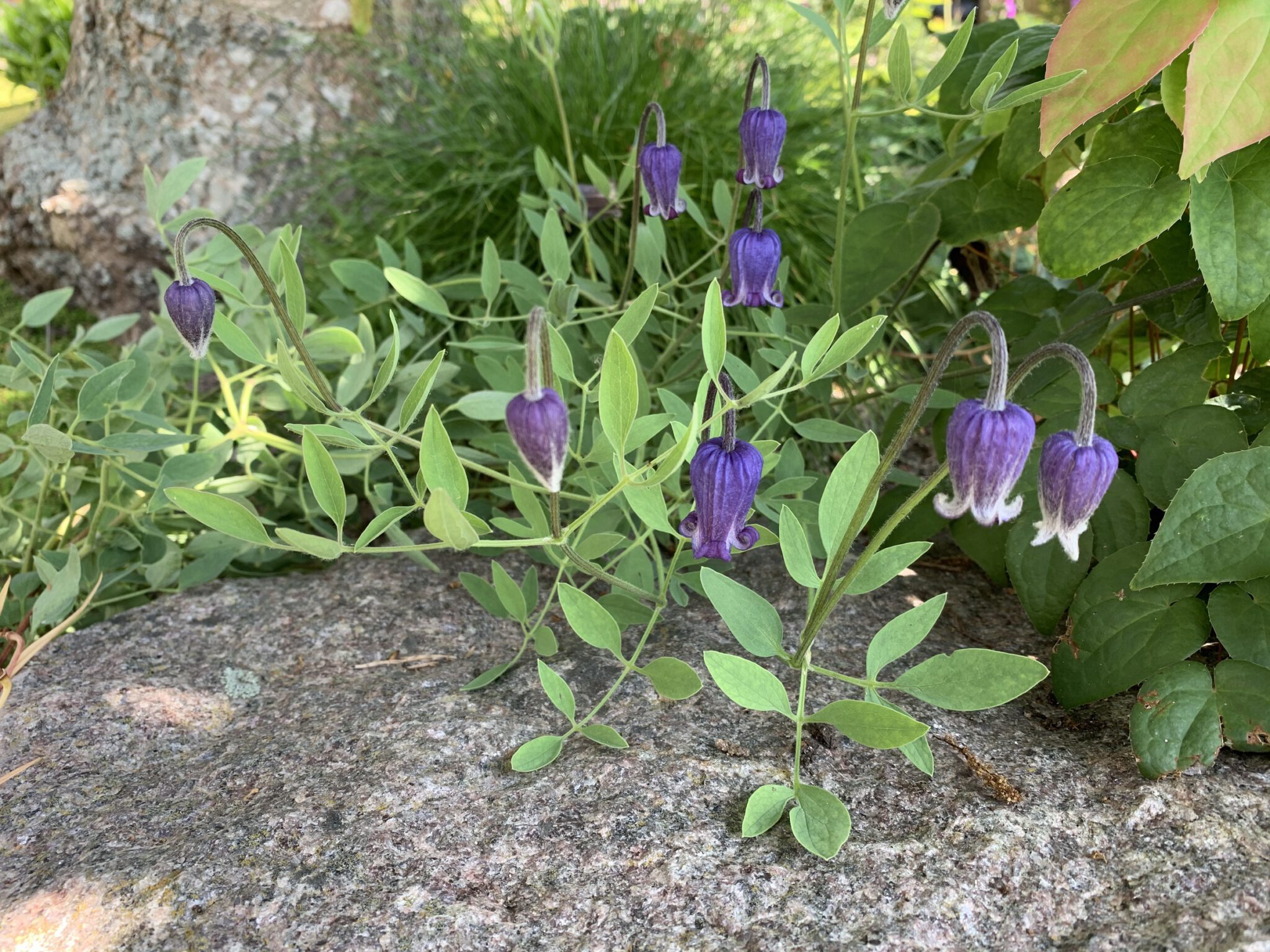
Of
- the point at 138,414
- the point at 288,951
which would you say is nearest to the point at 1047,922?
the point at 288,951

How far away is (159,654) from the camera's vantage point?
146 centimetres

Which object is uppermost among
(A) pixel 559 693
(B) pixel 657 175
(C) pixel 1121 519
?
(B) pixel 657 175

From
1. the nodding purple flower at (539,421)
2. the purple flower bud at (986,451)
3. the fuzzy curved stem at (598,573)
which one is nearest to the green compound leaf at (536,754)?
the fuzzy curved stem at (598,573)

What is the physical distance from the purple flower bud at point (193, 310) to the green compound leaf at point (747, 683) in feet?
2.42

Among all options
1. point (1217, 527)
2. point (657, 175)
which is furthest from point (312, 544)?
point (1217, 527)

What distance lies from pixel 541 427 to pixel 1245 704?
831mm

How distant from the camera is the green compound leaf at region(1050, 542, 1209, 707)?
45.3 inches

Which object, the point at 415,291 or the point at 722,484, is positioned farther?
the point at 415,291

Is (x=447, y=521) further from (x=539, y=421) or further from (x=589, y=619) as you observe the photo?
(x=589, y=619)

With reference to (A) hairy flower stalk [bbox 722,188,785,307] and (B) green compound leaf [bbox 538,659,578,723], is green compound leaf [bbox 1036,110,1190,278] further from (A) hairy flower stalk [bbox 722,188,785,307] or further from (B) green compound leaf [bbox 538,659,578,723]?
(B) green compound leaf [bbox 538,659,578,723]

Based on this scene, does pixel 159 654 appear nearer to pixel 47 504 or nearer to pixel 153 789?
pixel 153 789

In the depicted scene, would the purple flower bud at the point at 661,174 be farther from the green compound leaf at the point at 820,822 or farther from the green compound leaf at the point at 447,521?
the green compound leaf at the point at 820,822

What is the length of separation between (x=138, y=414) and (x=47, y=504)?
2.53 feet

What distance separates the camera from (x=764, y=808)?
3.26 ft
